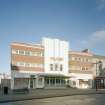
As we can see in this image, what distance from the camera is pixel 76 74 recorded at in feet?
200

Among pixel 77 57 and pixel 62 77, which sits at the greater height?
pixel 77 57

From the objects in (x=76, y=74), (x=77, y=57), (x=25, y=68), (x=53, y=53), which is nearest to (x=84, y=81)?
(x=76, y=74)

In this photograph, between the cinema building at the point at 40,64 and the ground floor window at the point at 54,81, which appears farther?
the ground floor window at the point at 54,81

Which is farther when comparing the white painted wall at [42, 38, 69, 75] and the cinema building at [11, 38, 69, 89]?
the white painted wall at [42, 38, 69, 75]

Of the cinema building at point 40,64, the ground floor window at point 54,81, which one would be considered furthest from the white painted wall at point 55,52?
the ground floor window at point 54,81

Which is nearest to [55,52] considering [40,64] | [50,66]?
[50,66]

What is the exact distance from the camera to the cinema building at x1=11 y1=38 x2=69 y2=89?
50.8 metres

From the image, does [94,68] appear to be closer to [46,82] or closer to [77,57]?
[77,57]

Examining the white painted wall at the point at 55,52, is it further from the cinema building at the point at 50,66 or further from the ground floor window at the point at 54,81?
the ground floor window at the point at 54,81

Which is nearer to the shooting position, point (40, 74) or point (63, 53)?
point (40, 74)

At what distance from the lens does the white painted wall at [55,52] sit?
5569 centimetres

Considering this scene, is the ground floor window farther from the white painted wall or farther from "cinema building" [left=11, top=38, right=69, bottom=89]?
the white painted wall

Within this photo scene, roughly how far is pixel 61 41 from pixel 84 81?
1398cm

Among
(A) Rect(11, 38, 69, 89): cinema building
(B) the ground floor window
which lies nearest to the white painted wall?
(A) Rect(11, 38, 69, 89): cinema building
